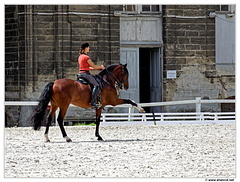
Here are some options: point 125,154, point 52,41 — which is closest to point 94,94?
point 125,154

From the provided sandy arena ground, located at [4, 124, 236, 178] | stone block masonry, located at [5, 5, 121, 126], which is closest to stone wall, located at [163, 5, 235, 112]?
stone block masonry, located at [5, 5, 121, 126]

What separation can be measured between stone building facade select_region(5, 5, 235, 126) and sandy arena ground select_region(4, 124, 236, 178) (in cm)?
567

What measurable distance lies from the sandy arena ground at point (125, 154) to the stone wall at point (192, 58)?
6466 mm

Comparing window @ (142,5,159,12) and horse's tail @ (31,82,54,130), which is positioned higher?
window @ (142,5,159,12)

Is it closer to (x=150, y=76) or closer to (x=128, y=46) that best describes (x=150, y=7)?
(x=128, y=46)

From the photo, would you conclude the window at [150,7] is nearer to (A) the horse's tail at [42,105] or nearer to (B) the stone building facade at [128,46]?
(B) the stone building facade at [128,46]

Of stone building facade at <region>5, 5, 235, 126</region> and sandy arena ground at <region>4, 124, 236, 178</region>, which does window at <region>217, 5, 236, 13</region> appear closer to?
stone building facade at <region>5, 5, 235, 126</region>

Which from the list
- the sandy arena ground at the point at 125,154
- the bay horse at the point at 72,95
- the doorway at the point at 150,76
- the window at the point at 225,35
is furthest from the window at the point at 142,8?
the bay horse at the point at 72,95

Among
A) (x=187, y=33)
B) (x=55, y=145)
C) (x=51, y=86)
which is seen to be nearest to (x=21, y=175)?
(x=55, y=145)

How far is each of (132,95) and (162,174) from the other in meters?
14.1

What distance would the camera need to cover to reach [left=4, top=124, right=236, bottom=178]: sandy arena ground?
9.12 m

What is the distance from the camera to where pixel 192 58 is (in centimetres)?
2317

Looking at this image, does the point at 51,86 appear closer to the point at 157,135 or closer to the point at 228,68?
the point at 157,135

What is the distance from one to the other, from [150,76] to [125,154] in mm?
12900
